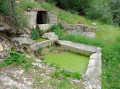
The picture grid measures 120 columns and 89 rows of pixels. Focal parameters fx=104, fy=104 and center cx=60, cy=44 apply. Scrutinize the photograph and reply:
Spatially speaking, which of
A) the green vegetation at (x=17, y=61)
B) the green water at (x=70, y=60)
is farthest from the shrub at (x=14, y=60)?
the green water at (x=70, y=60)

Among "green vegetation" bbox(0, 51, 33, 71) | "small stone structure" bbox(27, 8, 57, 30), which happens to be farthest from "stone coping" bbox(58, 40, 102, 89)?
"small stone structure" bbox(27, 8, 57, 30)

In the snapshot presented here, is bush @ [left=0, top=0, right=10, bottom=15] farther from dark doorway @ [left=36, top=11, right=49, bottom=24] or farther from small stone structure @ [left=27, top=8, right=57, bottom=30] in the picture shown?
dark doorway @ [left=36, top=11, right=49, bottom=24]

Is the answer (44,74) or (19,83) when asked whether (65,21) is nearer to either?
(44,74)

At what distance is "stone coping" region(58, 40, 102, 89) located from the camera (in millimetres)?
3171

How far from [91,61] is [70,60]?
1.12m

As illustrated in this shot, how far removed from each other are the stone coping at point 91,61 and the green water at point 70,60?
0.35m

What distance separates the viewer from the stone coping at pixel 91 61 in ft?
10.4

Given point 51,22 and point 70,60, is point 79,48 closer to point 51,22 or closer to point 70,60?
point 70,60

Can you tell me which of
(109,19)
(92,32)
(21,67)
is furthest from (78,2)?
(21,67)

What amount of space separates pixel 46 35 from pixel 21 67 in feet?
13.6

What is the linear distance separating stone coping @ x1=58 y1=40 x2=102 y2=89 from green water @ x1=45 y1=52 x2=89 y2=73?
348 millimetres

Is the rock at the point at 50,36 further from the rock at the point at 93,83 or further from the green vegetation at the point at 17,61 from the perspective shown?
the rock at the point at 93,83

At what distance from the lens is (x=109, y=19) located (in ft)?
37.1

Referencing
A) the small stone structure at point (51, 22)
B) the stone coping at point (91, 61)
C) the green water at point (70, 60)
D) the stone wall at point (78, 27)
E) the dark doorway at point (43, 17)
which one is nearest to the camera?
the stone coping at point (91, 61)
